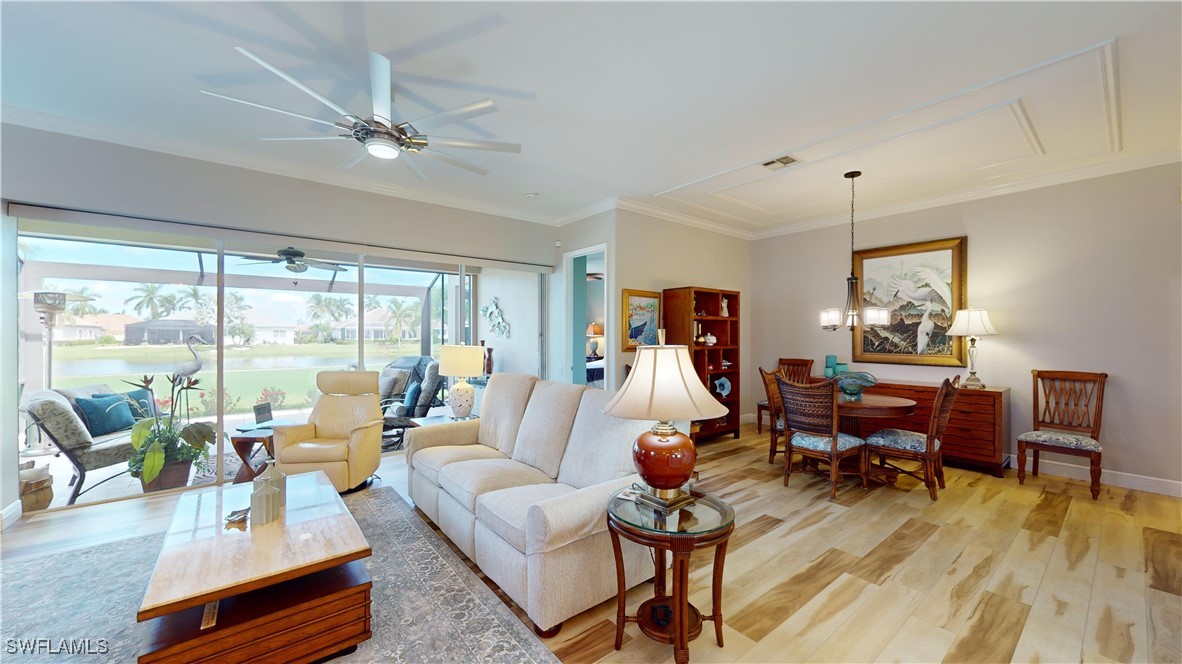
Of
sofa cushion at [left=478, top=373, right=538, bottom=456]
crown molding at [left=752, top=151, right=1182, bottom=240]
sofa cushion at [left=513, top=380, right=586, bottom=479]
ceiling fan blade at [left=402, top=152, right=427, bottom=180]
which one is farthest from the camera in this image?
crown molding at [left=752, top=151, right=1182, bottom=240]

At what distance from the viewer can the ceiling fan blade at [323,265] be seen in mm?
4332

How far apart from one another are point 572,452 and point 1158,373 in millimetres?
5002

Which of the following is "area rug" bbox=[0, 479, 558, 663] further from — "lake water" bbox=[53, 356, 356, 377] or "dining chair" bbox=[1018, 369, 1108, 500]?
"dining chair" bbox=[1018, 369, 1108, 500]

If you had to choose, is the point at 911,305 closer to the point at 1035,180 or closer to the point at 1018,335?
the point at 1018,335

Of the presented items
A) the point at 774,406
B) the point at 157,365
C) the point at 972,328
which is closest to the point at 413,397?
the point at 157,365

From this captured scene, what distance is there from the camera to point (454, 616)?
2105 mm

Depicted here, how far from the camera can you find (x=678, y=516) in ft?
6.17

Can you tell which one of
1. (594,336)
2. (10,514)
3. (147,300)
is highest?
(147,300)

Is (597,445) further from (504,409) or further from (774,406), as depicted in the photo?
(774,406)

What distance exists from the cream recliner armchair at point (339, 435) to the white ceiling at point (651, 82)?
1.93 m

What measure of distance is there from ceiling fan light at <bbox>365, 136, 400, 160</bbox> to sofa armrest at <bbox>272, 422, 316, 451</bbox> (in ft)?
8.09

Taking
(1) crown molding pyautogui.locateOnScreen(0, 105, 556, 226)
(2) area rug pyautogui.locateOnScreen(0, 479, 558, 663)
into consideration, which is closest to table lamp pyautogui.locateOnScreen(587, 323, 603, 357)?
(1) crown molding pyautogui.locateOnScreen(0, 105, 556, 226)

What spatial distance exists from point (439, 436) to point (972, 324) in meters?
5.11

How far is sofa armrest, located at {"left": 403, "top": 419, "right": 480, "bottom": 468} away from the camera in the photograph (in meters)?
3.41
